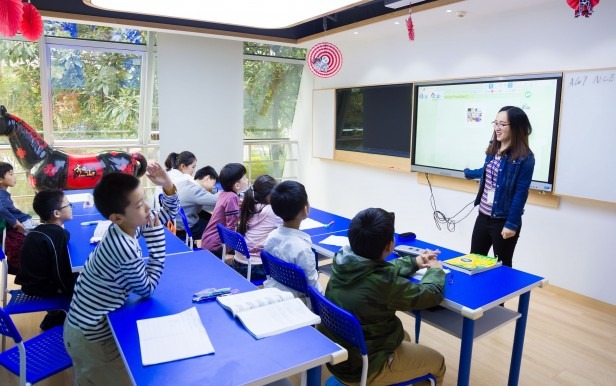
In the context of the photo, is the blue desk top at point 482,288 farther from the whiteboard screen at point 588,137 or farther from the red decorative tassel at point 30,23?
the red decorative tassel at point 30,23

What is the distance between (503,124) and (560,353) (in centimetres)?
153

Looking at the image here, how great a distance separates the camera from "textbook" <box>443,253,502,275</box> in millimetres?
→ 2168

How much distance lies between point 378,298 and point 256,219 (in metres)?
1.33

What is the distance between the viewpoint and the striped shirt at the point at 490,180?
2.92m

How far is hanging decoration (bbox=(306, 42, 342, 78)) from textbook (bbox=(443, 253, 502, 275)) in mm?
2612

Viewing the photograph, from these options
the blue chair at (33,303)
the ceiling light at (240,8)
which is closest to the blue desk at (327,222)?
the ceiling light at (240,8)

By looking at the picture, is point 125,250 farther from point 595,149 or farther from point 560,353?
point 595,149

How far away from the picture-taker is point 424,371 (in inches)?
72.5

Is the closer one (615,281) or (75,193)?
(615,281)

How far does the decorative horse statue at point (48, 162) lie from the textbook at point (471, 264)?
129 inches

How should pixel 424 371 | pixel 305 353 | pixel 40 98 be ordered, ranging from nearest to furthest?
1. pixel 305 353
2. pixel 424 371
3. pixel 40 98

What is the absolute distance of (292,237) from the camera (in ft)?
7.32

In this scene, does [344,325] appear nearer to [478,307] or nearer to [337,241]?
[478,307]

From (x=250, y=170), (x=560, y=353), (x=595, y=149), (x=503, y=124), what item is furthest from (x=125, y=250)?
(x=250, y=170)
